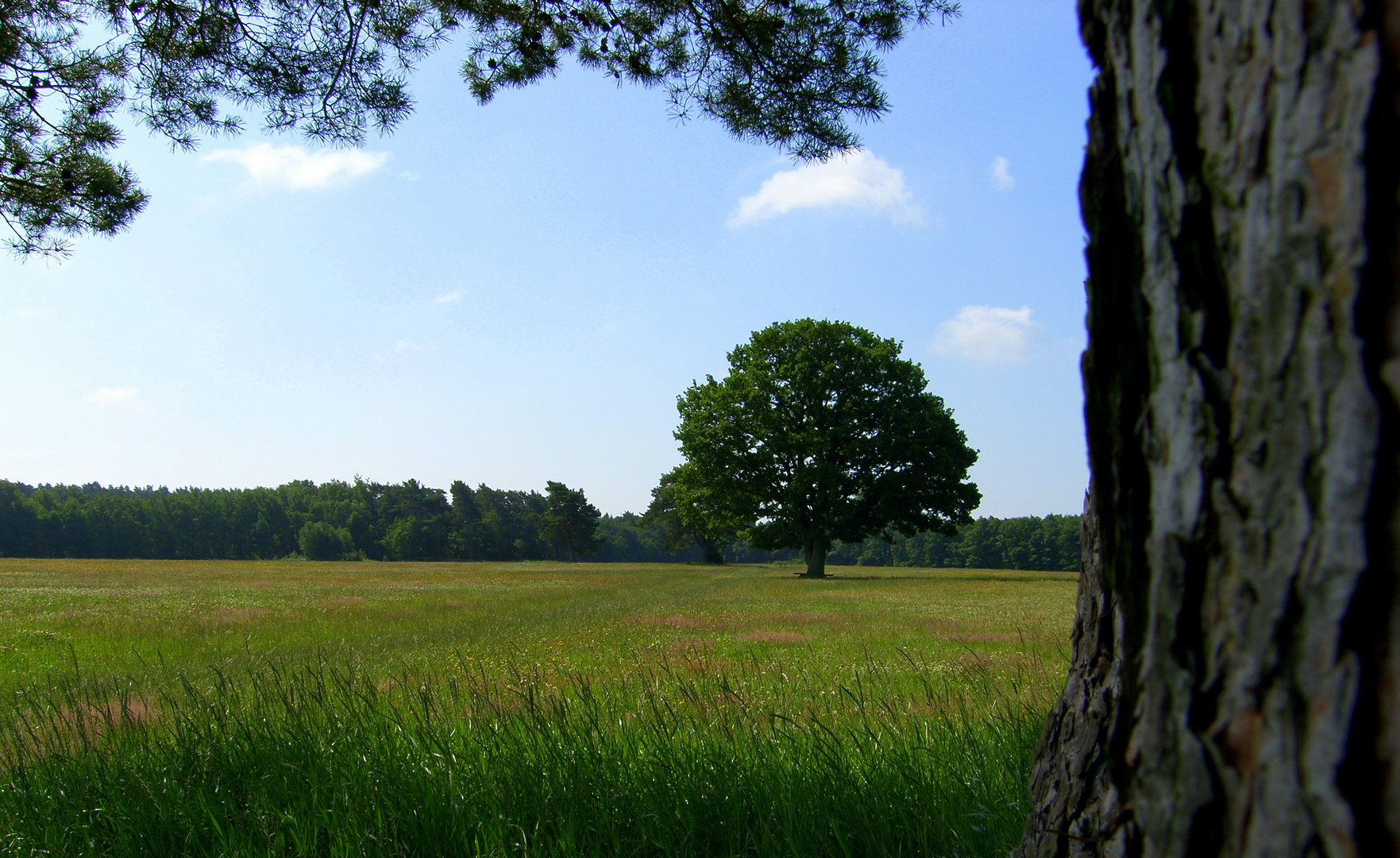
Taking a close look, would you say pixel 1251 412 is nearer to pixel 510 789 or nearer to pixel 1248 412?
pixel 1248 412

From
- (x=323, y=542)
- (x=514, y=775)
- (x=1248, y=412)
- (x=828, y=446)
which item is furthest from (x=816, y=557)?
(x=323, y=542)

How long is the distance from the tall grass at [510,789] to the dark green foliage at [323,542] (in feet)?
329

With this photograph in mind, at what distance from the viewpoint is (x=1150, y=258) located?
792 millimetres

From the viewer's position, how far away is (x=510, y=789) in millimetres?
2607

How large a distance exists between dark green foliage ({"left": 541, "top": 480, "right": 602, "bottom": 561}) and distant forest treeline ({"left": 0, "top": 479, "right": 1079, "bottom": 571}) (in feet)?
0.39

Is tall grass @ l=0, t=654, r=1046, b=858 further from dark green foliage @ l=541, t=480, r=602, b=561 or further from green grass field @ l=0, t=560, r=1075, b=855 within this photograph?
dark green foliage @ l=541, t=480, r=602, b=561

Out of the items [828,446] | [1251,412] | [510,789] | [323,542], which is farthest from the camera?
[323,542]

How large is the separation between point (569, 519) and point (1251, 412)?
279 feet

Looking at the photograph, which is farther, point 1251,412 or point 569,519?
point 569,519

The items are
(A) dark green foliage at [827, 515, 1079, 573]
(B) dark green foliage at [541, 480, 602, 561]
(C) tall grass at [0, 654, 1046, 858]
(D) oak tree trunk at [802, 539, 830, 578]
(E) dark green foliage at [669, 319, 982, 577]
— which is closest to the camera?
(C) tall grass at [0, 654, 1046, 858]

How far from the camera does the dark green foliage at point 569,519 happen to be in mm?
83812

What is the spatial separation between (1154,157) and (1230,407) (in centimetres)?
27

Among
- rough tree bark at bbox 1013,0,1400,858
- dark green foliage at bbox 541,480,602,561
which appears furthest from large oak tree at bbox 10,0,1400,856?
dark green foliage at bbox 541,480,602,561

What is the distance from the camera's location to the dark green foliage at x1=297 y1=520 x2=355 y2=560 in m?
95.0
